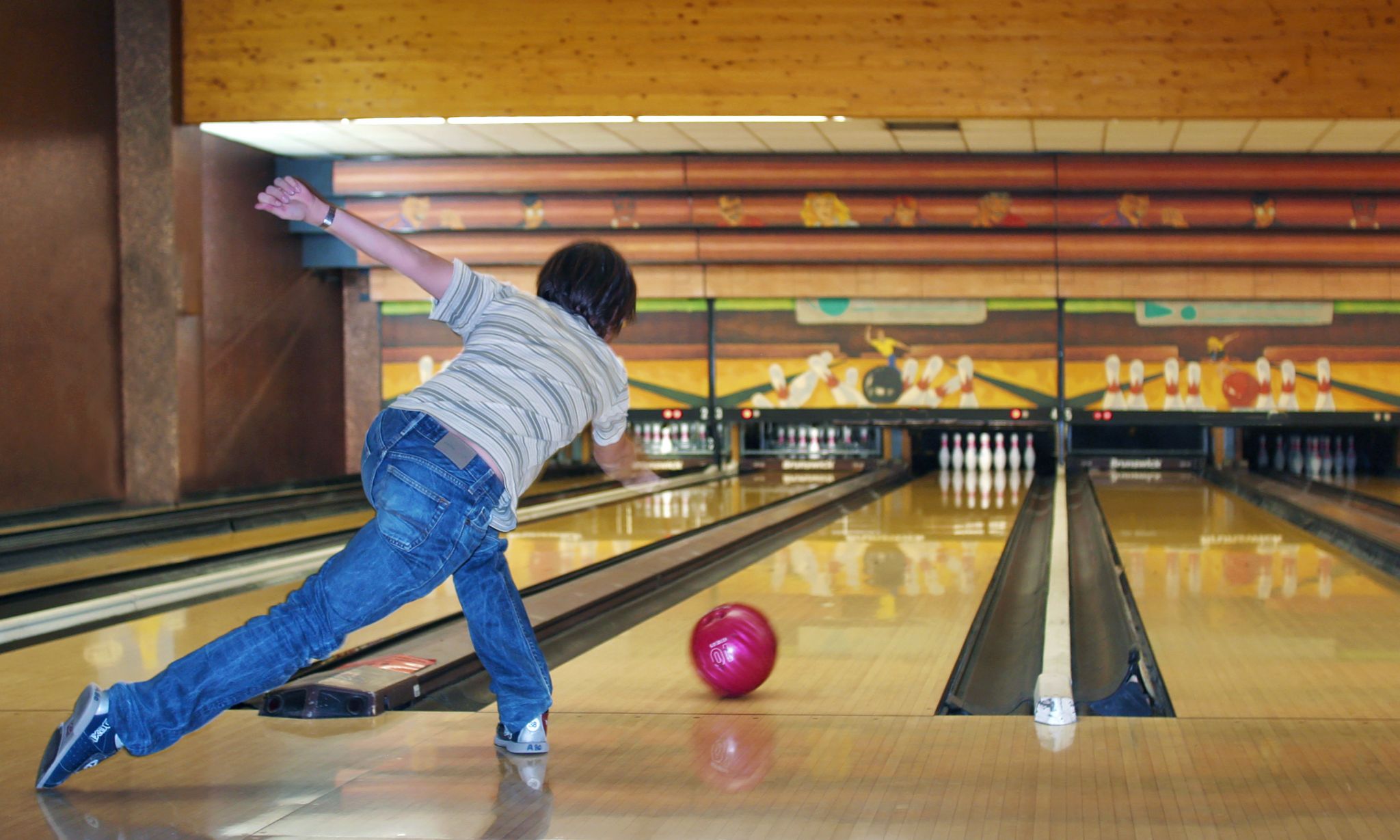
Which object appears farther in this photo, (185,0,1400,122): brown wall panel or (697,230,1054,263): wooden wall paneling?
(697,230,1054,263): wooden wall paneling

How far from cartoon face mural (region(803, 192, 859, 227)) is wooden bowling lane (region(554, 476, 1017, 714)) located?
97.5 inches

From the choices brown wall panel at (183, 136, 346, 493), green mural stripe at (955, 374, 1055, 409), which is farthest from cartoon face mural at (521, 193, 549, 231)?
green mural stripe at (955, 374, 1055, 409)

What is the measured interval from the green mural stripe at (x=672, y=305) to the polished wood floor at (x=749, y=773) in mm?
5108

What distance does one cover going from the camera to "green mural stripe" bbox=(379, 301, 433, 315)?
311 inches

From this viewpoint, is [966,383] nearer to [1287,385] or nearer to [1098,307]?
[1098,307]

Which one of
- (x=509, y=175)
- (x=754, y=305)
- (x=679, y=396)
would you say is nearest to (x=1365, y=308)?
(x=754, y=305)

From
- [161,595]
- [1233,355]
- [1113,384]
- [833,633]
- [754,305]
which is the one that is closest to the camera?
[833,633]

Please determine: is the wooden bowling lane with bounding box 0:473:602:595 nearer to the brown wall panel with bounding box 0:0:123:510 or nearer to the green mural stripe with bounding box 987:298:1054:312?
the brown wall panel with bounding box 0:0:123:510

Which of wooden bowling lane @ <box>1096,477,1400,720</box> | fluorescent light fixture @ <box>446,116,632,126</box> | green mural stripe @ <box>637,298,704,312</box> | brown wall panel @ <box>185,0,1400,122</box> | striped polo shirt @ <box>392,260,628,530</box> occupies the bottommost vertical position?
wooden bowling lane @ <box>1096,477,1400,720</box>

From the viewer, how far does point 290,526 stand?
5574 mm

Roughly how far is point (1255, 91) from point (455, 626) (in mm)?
4184

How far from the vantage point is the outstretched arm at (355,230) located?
179cm

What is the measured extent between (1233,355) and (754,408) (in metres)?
2.69

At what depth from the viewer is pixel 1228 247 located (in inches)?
282
